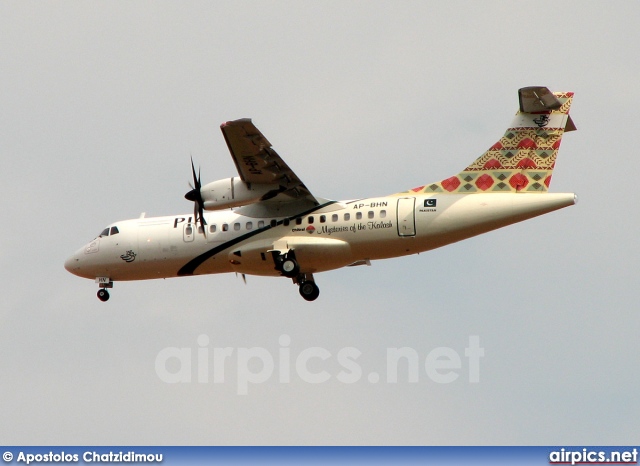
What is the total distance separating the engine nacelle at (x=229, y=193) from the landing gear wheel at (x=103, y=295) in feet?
22.1

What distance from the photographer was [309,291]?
135 feet

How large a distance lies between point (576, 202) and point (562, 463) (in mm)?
8441

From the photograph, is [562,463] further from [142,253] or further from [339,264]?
[142,253]

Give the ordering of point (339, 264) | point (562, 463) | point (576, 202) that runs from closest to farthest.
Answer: point (562, 463) → point (576, 202) → point (339, 264)

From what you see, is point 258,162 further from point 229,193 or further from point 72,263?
point 72,263

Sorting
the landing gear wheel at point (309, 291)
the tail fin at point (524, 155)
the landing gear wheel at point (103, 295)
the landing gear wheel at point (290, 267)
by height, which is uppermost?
the tail fin at point (524, 155)

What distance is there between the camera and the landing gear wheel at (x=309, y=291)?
135 ft

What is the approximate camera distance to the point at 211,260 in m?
41.4

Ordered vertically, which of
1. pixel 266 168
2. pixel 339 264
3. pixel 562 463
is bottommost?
pixel 562 463

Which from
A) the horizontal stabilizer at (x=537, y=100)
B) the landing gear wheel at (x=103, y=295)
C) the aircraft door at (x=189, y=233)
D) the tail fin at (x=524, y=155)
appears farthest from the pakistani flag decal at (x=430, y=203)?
the landing gear wheel at (x=103, y=295)

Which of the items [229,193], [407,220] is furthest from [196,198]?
[407,220]

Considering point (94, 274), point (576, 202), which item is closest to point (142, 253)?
point (94, 274)

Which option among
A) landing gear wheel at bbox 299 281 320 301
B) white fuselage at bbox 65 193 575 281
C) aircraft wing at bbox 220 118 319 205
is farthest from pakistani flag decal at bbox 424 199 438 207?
landing gear wheel at bbox 299 281 320 301

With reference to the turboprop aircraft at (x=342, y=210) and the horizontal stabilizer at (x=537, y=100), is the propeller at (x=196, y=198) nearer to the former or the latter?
the turboprop aircraft at (x=342, y=210)
